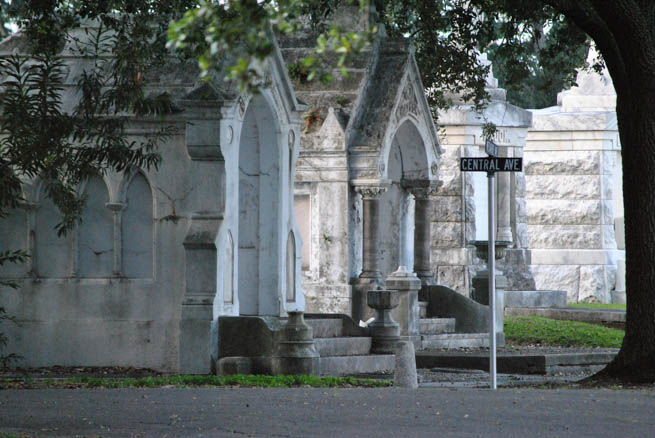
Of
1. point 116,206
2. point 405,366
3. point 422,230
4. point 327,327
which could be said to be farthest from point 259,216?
point 422,230

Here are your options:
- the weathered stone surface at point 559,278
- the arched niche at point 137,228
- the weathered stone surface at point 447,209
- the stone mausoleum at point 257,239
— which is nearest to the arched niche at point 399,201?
the stone mausoleum at point 257,239

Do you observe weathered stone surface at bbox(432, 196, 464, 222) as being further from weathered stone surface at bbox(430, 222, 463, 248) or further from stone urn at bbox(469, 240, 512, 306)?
stone urn at bbox(469, 240, 512, 306)

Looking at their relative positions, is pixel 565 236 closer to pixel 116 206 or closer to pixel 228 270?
pixel 228 270

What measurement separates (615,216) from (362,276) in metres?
13.6

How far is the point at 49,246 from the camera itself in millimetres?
16016

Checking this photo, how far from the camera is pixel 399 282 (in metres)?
19.4

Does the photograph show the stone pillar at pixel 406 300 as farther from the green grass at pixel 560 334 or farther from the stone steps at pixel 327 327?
the green grass at pixel 560 334

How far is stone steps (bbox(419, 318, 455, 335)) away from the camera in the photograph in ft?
68.3

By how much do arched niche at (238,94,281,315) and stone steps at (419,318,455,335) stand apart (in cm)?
412

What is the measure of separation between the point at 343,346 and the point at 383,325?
1.00 meters

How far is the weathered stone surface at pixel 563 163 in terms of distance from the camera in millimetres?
31453

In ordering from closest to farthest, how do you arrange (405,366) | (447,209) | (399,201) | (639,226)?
1. (405,366)
2. (639,226)
3. (399,201)
4. (447,209)

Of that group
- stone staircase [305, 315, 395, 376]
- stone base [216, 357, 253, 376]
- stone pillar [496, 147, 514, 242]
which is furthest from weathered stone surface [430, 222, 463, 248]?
stone base [216, 357, 253, 376]

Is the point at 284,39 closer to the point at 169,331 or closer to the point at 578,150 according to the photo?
the point at 169,331
